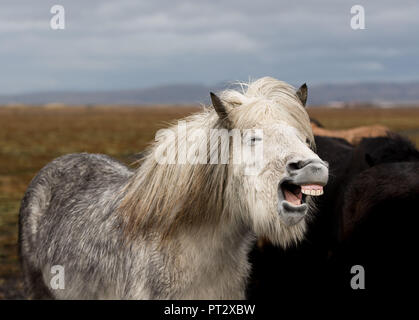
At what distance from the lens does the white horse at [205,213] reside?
2777mm

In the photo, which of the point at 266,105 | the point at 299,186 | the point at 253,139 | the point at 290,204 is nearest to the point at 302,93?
the point at 266,105

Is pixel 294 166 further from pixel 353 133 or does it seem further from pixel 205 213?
pixel 353 133

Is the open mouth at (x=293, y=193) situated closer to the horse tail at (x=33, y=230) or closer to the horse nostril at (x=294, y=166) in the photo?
the horse nostril at (x=294, y=166)

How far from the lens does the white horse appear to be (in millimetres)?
2777

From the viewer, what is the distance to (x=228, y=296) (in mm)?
3242

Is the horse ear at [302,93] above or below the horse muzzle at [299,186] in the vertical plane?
above

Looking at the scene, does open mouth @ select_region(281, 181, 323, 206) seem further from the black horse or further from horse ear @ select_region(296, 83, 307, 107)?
the black horse

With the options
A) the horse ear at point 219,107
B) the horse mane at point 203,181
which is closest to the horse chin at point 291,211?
the horse mane at point 203,181

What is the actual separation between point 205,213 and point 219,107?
0.74 metres

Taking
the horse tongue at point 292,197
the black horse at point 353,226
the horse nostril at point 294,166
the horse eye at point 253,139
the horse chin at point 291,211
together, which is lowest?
A: the black horse at point 353,226

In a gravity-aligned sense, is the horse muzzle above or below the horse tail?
above

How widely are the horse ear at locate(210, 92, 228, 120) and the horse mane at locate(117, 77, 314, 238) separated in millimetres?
74

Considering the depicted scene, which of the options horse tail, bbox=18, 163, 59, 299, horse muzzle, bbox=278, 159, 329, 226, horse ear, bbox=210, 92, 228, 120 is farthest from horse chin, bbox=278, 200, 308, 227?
horse tail, bbox=18, 163, 59, 299
